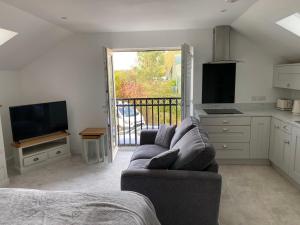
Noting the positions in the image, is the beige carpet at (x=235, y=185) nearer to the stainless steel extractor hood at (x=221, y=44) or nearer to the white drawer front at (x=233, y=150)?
the white drawer front at (x=233, y=150)

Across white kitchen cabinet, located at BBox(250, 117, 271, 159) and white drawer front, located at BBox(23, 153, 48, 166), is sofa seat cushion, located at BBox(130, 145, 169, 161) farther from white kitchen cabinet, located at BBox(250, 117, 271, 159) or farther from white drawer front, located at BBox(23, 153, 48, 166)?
white drawer front, located at BBox(23, 153, 48, 166)

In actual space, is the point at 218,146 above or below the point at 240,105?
below

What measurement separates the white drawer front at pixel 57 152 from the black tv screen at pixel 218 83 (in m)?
2.83

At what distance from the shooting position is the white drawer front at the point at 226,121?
373 cm

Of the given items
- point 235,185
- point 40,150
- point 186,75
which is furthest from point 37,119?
point 235,185

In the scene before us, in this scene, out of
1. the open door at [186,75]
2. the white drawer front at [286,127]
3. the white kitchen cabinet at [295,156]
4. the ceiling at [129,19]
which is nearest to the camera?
the ceiling at [129,19]

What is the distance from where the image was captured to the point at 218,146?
384 centimetres

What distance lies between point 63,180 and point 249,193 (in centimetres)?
266

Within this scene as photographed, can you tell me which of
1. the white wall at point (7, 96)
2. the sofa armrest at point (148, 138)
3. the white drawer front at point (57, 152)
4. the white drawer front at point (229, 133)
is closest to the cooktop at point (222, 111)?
the white drawer front at point (229, 133)

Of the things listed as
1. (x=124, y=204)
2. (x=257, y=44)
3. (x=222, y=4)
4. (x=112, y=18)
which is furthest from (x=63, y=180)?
(x=257, y=44)

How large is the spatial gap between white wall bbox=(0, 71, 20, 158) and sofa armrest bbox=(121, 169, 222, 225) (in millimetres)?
3052

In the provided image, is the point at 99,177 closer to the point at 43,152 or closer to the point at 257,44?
the point at 43,152

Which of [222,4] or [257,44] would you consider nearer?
[222,4]

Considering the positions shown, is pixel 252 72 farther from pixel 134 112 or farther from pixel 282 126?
pixel 134 112
